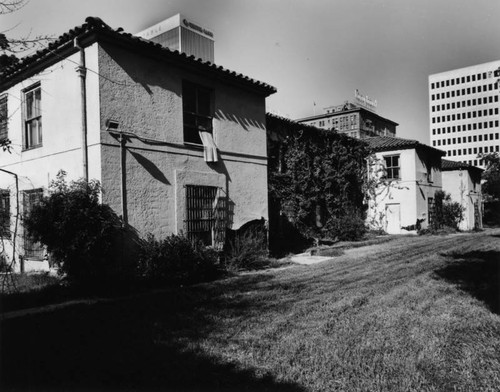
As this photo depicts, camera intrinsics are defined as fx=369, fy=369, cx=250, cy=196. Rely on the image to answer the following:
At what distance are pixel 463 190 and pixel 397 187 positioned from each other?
26.8 feet

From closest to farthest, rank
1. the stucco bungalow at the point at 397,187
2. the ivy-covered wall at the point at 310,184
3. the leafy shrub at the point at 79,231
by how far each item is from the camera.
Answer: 1. the leafy shrub at the point at 79,231
2. the ivy-covered wall at the point at 310,184
3. the stucco bungalow at the point at 397,187

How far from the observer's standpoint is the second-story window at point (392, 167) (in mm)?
21542

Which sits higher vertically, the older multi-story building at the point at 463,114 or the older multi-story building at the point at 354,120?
the older multi-story building at the point at 463,114

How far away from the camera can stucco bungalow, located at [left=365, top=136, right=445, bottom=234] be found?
68.6ft

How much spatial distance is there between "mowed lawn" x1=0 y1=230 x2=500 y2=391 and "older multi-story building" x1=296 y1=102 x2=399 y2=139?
54532mm

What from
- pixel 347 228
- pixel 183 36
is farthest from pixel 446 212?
pixel 183 36

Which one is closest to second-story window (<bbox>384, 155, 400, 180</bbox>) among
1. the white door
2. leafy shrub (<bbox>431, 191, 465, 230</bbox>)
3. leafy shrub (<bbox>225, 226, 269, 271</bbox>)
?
the white door

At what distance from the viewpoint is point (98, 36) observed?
7949 millimetres

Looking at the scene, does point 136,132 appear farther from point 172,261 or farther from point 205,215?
point 172,261

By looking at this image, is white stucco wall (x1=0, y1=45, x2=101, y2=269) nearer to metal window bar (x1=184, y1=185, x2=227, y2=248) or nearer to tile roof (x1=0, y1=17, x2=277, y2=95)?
tile roof (x1=0, y1=17, x2=277, y2=95)

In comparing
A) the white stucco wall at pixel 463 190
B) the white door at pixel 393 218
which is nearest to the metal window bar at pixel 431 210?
the white door at pixel 393 218

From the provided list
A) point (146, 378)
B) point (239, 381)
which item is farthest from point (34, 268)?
point (239, 381)

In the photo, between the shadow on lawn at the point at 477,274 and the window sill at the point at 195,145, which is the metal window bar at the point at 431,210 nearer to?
the shadow on lawn at the point at 477,274

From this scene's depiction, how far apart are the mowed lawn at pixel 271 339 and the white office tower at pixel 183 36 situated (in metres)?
7.14
